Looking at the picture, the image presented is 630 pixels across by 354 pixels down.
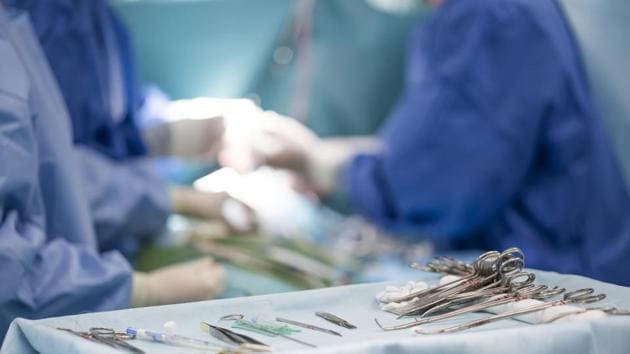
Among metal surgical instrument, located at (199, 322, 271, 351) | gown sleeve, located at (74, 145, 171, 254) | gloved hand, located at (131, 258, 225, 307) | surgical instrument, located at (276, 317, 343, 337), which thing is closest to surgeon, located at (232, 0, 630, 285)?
gown sleeve, located at (74, 145, 171, 254)

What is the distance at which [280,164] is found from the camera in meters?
3.13

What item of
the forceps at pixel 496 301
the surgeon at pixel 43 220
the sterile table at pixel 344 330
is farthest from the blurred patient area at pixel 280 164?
the forceps at pixel 496 301

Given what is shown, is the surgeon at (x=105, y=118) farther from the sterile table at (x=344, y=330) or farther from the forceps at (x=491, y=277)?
the forceps at (x=491, y=277)

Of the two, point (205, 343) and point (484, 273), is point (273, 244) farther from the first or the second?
point (205, 343)

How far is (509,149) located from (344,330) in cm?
128

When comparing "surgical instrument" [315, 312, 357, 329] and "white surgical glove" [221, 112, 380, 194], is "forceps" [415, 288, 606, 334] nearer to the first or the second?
"surgical instrument" [315, 312, 357, 329]

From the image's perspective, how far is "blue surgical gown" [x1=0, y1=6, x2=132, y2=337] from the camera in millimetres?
1521

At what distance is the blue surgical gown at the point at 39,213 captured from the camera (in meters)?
1.52

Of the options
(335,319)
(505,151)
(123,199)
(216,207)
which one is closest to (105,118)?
(123,199)

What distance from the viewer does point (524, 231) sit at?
2479 millimetres

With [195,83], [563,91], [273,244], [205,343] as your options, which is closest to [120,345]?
[205,343]

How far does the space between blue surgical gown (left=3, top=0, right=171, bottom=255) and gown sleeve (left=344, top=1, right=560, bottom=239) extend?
68 centimetres

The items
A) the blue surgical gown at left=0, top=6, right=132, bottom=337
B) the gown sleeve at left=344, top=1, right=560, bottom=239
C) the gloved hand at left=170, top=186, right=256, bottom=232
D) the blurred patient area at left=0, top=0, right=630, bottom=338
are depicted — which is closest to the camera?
the blue surgical gown at left=0, top=6, right=132, bottom=337

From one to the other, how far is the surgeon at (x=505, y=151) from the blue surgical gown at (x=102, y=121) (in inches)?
27.1
